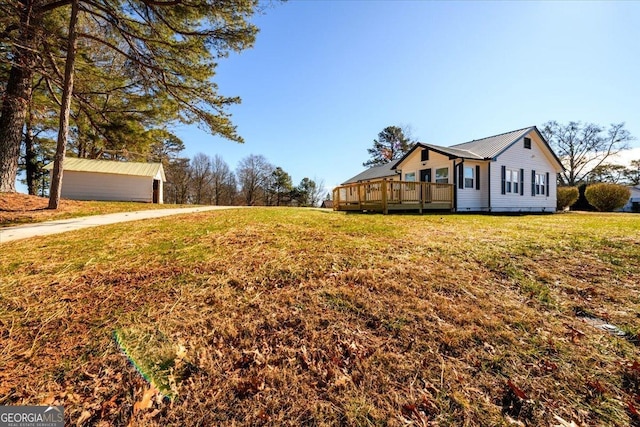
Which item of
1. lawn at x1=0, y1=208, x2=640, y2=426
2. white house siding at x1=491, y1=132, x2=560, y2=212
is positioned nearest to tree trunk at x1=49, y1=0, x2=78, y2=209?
lawn at x1=0, y1=208, x2=640, y2=426

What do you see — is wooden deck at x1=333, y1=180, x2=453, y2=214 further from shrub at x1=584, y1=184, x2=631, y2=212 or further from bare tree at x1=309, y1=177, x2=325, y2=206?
bare tree at x1=309, y1=177, x2=325, y2=206

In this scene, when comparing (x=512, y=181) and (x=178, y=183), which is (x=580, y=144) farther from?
(x=178, y=183)

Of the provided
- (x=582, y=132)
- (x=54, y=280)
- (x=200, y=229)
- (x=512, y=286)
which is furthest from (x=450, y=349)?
(x=582, y=132)

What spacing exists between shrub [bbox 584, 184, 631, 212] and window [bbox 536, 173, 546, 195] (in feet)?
23.6

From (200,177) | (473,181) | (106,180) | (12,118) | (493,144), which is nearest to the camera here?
(12,118)

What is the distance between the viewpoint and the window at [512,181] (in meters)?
15.1

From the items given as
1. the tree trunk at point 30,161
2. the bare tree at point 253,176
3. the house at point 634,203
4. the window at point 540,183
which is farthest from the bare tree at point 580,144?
the tree trunk at point 30,161

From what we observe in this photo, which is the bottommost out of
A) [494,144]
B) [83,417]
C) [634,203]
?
[83,417]

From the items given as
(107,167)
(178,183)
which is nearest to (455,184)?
(107,167)

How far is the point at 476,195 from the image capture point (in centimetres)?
1429

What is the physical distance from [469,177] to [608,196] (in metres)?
14.5

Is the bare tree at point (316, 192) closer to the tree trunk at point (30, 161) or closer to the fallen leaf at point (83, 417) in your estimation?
the tree trunk at point (30, 161)

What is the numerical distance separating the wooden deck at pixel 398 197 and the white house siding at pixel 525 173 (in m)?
3.54

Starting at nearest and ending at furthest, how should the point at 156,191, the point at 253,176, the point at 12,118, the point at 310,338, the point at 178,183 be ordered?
the point at 310,338, the point at 12,118, the point at 156,191, the point at 178,183, the point at 253,176
